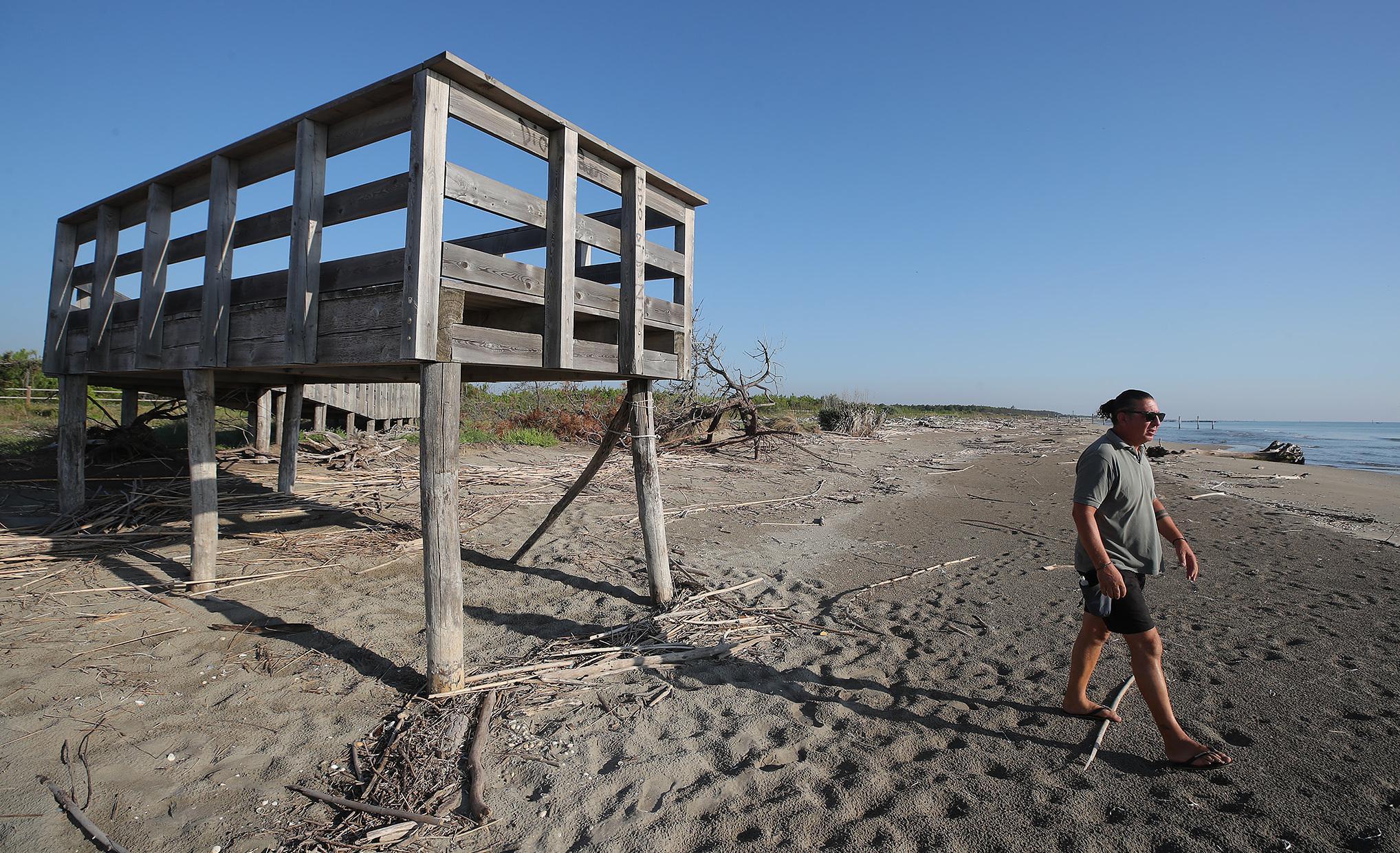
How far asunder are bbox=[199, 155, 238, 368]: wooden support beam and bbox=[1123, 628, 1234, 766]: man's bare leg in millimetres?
6793

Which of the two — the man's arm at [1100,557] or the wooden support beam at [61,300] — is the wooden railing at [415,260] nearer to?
the wooden support beam at [61,300]

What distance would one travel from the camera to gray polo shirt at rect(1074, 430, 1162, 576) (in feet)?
Answer: 11.8

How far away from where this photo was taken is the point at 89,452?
9.70 m

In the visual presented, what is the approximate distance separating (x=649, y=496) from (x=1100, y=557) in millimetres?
3518

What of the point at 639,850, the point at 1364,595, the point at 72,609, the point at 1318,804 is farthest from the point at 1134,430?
the point at 72,609

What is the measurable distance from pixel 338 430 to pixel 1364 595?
1805 centimetres

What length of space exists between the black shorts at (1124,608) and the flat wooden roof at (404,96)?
14.5 ft

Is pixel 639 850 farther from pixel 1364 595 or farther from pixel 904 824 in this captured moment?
pixel 1364 595

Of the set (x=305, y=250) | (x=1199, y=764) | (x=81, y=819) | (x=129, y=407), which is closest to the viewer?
(x=81, y=819)

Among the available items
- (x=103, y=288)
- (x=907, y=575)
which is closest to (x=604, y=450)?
(x=907, y=575)

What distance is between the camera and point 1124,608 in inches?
137

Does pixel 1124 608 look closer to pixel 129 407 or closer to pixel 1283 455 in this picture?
pixel 129 407

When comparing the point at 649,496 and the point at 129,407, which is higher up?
the point at 129,407

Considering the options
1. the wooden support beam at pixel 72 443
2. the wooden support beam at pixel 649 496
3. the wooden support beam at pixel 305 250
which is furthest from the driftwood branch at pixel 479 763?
the wooden support beam at pixel 72 443
